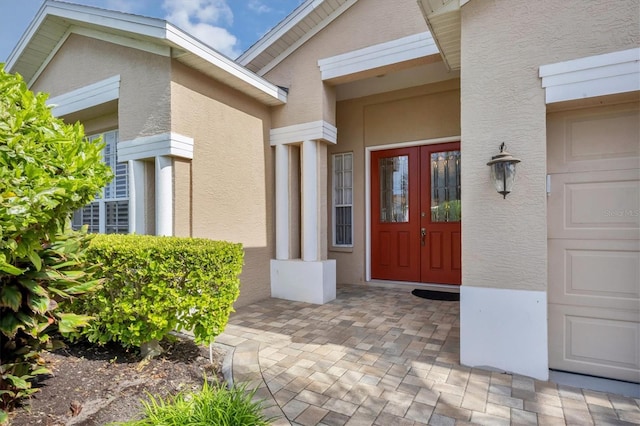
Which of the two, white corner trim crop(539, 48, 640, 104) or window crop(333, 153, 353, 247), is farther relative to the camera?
window crop(333, 153, 353, 247)

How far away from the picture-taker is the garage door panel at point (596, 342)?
2.66m

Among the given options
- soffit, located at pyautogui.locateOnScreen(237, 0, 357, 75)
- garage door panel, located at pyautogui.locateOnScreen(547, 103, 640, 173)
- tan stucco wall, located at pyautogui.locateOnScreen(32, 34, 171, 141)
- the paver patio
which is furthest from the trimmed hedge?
soffit, located at pyautogui.locateOnScreen(237, 0, 357, 75)

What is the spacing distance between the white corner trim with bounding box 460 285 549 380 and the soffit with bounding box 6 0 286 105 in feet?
13.5

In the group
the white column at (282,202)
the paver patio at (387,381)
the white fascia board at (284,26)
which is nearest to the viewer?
the paver patio at (387,381)

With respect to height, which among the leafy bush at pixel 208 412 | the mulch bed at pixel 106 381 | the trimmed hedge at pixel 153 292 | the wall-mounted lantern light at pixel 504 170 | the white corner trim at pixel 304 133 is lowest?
the mulch bed at pixel 106 381

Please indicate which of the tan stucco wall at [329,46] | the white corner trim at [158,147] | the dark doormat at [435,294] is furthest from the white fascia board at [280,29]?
the dark doormat at [435,294]

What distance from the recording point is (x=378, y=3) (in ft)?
15.9

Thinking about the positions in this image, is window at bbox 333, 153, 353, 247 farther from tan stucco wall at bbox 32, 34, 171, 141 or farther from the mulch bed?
the mulch bed

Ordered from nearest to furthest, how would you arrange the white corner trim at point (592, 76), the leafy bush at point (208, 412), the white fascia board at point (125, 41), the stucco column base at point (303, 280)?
the leafy bush at point (208, 412), the white corner trim at point (592, 76), the white fascia board at point (125, 41), the stucco column base at point (303, 280)

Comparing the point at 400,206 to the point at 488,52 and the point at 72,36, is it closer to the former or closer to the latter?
the point at 488,52

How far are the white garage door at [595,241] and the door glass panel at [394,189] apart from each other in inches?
132

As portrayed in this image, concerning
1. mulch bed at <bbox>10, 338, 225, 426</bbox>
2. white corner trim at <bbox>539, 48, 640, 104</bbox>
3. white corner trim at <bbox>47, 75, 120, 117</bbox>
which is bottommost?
mulch bed at <bbox>10, 338, 225, 426</bbox>

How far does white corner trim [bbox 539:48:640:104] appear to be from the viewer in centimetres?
252

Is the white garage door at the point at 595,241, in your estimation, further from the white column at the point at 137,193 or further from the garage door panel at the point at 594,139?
the white column at the point at 137,193
